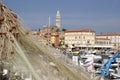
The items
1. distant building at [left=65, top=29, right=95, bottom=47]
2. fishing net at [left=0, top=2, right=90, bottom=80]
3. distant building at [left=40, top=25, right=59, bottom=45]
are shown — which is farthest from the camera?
distant building at [left=65, top=29, right=95, bottom=47]

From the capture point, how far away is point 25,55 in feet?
13.0

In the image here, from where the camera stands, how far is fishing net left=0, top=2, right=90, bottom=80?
3.92 meters

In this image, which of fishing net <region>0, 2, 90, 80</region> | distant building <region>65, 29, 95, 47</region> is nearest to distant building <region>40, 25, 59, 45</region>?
fishing net <region>0, 2, 90, 80</region>

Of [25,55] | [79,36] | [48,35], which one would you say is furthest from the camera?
[79,36]

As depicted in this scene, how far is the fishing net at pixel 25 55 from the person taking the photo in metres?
3.92

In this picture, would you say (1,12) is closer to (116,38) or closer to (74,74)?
(74,74)

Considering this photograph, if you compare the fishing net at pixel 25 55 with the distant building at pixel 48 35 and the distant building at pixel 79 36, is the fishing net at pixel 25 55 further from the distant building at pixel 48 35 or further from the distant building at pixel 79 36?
the distant building at pixel 79 36

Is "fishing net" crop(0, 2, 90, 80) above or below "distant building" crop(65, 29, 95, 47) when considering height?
above

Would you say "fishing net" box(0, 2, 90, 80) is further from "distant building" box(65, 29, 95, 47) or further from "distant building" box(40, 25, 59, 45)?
"distant building" box(65, 29, 95, 47)

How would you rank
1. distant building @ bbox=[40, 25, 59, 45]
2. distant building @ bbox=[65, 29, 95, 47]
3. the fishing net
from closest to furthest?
the fishing net < distant building @ bbox=[40, 25, 59, 45] < distant building @ bbox=[65, 29, 95, 47]

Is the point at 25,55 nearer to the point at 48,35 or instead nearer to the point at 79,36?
A: the point at 48,35

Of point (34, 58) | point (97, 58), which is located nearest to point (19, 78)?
point (34, 58)

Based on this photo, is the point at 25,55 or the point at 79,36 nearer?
the point at 25,55

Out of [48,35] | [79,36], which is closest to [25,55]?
[48,35]
